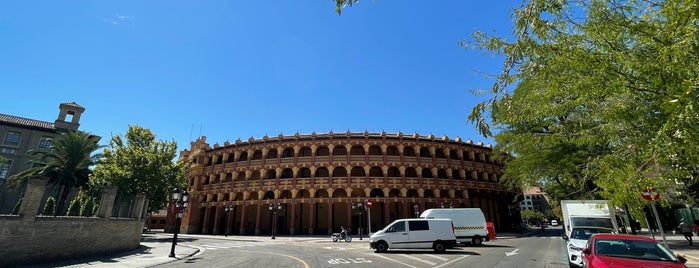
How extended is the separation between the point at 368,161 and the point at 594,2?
33.8m

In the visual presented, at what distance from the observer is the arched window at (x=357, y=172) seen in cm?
4122

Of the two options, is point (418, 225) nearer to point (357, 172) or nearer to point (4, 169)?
point (357, 172)

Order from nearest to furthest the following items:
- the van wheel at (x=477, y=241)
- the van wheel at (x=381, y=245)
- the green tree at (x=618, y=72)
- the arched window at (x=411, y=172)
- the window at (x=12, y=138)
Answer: the green tree at (x=618, y=72)
the van wheel at (x=381, y=245)
the van wheel at (x=477, y=241)
the window at (x=12, y=138)
the arched window at (x=411, y=172)

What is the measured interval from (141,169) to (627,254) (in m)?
36.3

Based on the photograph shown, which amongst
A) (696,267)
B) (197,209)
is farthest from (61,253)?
(197,209)

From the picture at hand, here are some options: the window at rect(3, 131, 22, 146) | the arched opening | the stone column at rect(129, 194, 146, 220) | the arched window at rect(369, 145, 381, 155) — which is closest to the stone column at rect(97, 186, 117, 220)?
the stone column at rect(129, 194, 146, 220)

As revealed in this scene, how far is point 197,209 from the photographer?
46250 millimetres

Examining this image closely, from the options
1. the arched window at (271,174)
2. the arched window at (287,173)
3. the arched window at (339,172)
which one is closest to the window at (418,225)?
the arched window at (339,172)

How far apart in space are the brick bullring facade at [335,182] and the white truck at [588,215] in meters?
21.9

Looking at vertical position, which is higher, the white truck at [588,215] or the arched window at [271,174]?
the arched window at [271,174]

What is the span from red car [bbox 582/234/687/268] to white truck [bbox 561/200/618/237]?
9034 mm

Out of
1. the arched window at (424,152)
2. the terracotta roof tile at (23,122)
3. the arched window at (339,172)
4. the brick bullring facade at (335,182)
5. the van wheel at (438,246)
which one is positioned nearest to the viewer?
the van wheel at (438,246)

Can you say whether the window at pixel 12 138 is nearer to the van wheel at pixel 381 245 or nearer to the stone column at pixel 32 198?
the stone column at pixel 32 198

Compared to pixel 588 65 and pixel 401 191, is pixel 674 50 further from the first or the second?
pixel 401 191
